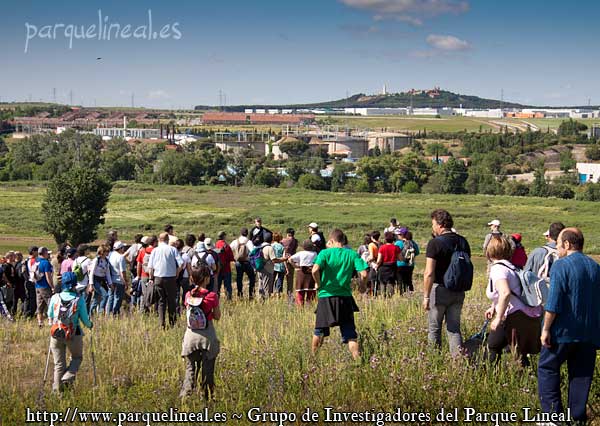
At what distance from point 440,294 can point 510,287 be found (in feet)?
2.95

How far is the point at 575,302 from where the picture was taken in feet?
17.9

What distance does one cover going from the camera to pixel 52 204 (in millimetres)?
49531

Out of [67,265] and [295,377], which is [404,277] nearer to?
[67,265]

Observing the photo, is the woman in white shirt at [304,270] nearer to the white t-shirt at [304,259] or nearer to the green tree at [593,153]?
the white t-shirt at [304,259]

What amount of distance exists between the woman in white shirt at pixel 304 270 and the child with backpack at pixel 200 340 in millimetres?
4974

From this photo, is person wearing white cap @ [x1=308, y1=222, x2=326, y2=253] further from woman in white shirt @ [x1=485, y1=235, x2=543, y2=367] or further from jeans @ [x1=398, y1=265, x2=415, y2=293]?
woman in white shirt @ [x1=485, y1=235, x2=543, y2=367]

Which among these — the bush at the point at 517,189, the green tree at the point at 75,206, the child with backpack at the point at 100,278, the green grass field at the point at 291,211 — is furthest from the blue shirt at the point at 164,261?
the bush at the point at 517,189

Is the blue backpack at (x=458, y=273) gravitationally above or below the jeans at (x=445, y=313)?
above

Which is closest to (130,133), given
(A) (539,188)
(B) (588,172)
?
(B) (588,172)

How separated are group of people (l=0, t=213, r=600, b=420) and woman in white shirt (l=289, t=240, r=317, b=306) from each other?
18 millimetres

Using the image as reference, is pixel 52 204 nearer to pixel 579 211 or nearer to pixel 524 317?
pixel 579 211

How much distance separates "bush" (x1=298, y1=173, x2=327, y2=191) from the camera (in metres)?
92.0

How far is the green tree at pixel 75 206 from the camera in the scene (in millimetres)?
48625

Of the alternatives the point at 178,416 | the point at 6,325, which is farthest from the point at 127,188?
the point at 178,416
